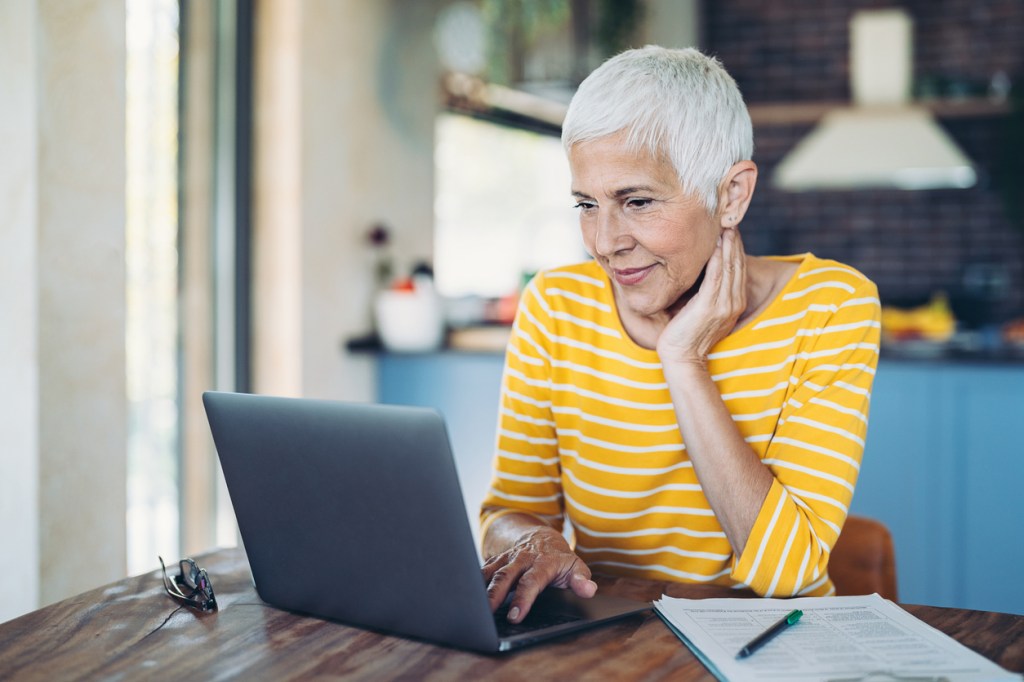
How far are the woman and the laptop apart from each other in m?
0.17

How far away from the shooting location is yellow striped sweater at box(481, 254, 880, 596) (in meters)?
1.30

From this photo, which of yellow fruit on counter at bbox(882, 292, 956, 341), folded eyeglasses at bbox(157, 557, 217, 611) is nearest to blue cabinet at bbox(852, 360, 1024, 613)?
yellow fruit on counter at bbox(882, 292, 956, 341)

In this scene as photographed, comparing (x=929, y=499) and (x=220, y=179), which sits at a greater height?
(x=220, y=179)

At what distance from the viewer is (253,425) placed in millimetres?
1057

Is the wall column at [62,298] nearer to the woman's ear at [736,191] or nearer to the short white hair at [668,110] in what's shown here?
the short white hair at [668,110]

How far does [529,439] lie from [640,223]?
1.24 feet

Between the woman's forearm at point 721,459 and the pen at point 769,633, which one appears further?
the woman's forearm at point 721,459

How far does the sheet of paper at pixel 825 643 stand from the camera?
3.00 feet

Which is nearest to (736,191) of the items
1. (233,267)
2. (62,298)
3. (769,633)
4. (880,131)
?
(769,633)

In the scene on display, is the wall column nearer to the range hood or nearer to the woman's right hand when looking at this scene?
the woman's right hand

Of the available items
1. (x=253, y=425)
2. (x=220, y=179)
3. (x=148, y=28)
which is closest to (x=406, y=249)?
(x=220, y=179)

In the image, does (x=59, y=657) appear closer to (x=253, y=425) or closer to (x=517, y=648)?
(x=253, y=425)

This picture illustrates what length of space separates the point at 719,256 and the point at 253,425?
712 millimetres

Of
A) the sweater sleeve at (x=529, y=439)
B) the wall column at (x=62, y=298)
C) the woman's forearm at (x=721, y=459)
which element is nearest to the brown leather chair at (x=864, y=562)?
the woman's forearm at (x=721, y=459)
